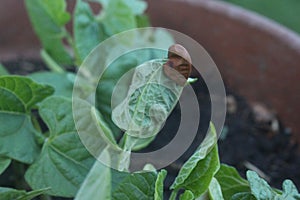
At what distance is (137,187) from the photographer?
0.56 m

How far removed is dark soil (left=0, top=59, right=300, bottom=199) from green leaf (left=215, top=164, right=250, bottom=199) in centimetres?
19

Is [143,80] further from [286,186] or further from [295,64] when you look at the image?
[295,64]

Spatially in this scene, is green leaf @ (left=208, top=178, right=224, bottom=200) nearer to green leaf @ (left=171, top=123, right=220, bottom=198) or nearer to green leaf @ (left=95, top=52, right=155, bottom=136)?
green leaf @ (left=171, top=123, right=220, bottom=198)

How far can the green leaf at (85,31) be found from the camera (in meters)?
0.79

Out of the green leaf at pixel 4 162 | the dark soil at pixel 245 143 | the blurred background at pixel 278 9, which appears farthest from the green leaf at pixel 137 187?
the blurred background at pixel 278 9

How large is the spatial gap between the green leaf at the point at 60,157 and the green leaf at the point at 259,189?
0.59 ft

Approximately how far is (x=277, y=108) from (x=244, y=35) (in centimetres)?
14

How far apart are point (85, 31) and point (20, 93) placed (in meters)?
0.18

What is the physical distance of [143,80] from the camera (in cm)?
54

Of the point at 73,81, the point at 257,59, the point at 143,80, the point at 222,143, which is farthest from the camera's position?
the point at 257,59

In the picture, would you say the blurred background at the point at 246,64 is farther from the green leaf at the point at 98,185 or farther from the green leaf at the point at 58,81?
the green leaf at the point at 98,185

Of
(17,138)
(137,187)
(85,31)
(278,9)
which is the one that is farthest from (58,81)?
(278,9)

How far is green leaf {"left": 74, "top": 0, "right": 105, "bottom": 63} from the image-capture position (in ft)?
2.61

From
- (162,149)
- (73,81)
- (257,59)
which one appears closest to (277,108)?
(257,59)
